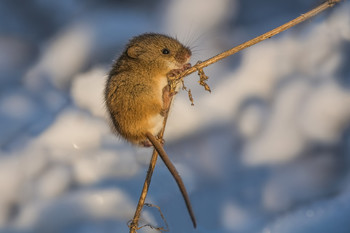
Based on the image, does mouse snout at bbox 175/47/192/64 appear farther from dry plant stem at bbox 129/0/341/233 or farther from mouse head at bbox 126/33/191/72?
dry plant stem at bbox 129/0/341/233

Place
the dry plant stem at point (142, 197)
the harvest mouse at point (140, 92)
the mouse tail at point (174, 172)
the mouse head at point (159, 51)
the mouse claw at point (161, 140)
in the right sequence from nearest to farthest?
the mouse tail at point (174, 172), the dry plant stem at point (142, 197), the mouse claw at point (161, 140), the harvest mouse at point (140, 92), the mouse head at point (159, 51)

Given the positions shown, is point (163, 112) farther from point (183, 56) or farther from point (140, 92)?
point (183, 56)

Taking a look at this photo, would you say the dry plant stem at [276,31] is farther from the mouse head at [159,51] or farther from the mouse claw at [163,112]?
the mouse head at [159,51]

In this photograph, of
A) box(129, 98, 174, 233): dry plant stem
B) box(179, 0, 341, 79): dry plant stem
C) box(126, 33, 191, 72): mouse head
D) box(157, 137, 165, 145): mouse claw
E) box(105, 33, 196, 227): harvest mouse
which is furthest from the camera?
box(126, 33, 191, 72): mouse head

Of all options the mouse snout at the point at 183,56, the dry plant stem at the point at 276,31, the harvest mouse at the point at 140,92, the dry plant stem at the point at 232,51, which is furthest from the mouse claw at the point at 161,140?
the mouse snout at the point at 183,56

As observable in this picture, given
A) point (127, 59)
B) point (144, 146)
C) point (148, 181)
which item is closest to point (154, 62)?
point (127, 59)

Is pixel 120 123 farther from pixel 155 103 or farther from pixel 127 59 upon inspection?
pixel 127 59

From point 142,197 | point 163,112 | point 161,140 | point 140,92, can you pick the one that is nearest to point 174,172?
point 142,197

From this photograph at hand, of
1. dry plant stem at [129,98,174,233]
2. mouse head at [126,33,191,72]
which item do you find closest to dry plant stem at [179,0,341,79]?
dry plant stem at [129,98,174,233]
